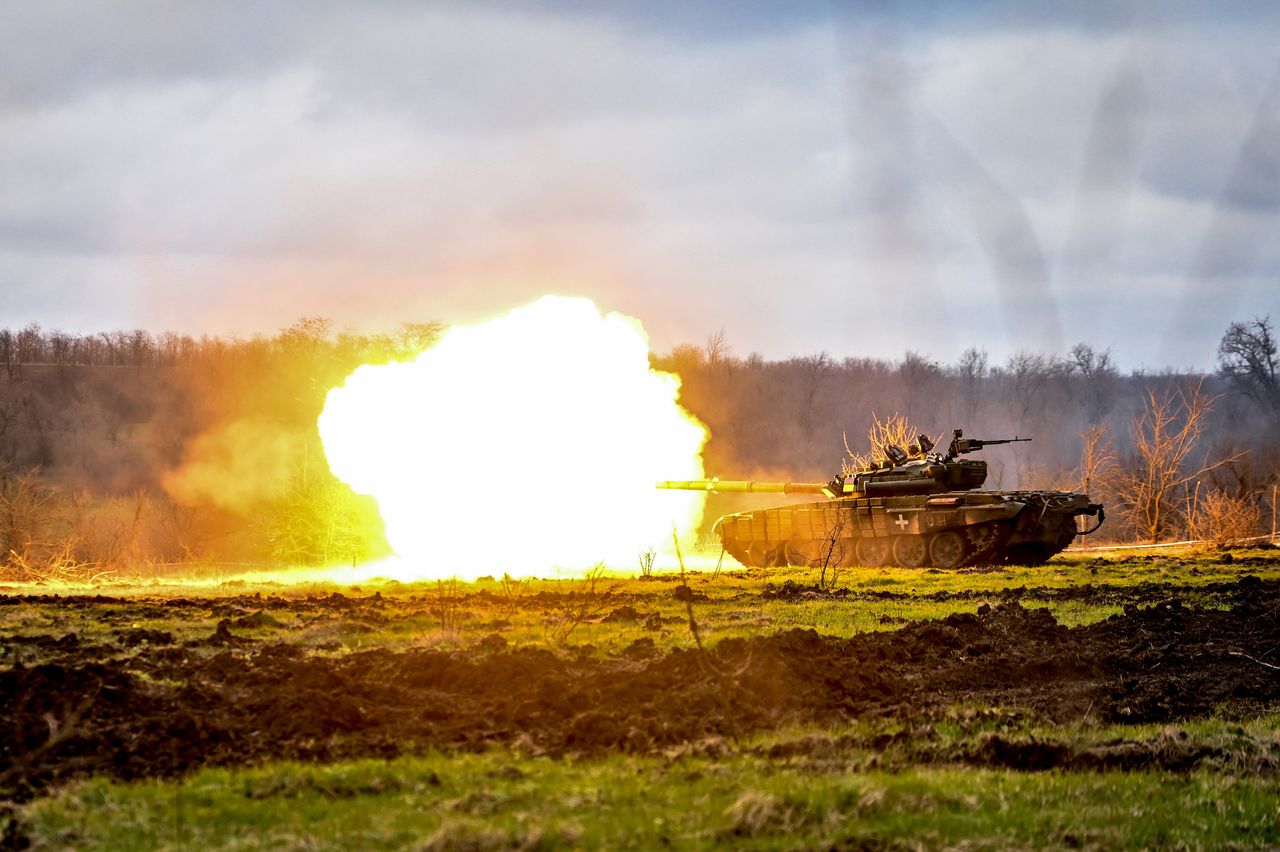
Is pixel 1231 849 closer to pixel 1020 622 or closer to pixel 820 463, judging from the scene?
pixel 1020 622

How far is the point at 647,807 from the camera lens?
28.6ft

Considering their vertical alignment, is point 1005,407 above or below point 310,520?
above

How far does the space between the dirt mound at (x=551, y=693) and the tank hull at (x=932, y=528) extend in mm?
16636

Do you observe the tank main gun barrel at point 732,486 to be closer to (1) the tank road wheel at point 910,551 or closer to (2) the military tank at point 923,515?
(2) the military tank at point 923,515

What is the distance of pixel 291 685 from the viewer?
1168 cm

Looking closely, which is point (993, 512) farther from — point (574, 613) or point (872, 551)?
point (574, 613)

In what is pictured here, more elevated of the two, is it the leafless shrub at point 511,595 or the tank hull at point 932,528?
the tank hull at point 932,528

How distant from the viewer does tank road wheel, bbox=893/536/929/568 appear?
115ft

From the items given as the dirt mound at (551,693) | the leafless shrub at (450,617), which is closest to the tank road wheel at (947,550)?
the leafless shrub at (450,617)

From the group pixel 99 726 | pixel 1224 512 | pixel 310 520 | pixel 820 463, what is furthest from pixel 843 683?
pixel 820 463

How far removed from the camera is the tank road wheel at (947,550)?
34188mm

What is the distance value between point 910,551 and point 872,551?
4.45 feet

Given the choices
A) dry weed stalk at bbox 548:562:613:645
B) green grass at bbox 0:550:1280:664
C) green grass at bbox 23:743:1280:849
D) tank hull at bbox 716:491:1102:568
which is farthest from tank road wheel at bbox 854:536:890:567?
green grass at bbox 23:743:1280:849

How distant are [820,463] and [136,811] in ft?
312
